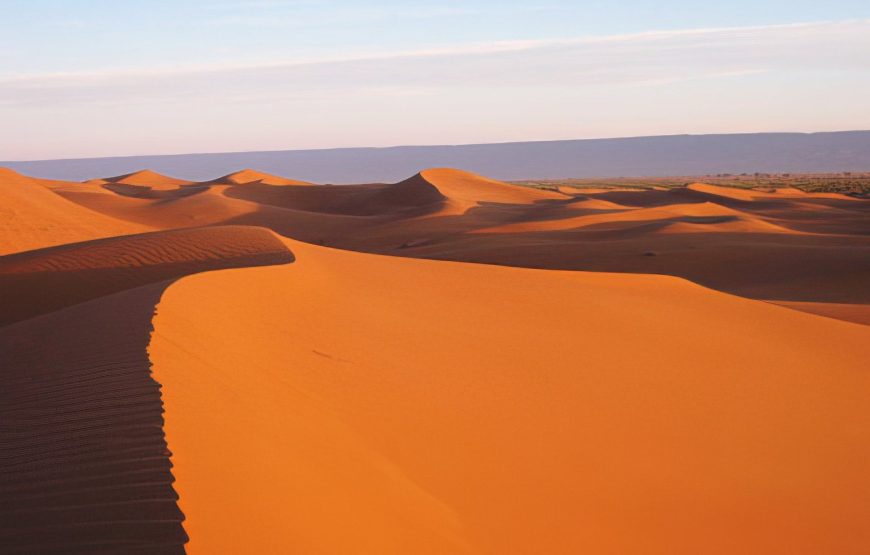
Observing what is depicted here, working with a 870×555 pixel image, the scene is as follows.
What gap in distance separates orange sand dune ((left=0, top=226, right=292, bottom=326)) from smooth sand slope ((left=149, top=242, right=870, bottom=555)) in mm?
3087

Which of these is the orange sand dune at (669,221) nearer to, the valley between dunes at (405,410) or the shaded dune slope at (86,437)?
the valley between dunes at (405,410)

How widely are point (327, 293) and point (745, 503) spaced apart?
213 inches

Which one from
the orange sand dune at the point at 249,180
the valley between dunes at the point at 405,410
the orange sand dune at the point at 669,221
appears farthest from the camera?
the orange sand dune at the point at 249,180

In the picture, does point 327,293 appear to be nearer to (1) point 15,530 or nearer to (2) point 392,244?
(1) point 15,530

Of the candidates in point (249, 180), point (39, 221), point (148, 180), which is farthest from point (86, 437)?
point (148, 180)

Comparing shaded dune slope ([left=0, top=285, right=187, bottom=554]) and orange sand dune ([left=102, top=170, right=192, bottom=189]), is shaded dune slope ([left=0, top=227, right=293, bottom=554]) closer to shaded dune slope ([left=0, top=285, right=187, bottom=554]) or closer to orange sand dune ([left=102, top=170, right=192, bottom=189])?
shaded dune slope ([left=0, top=285, right=187, bottom=554])

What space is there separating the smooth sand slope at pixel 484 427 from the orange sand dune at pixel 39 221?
1438 centimetres

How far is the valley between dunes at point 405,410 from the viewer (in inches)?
169

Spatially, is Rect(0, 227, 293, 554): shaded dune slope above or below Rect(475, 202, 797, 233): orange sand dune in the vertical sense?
above

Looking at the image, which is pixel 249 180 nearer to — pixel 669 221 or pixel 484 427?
pixel 669 221

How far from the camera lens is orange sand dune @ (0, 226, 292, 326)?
42.8ft

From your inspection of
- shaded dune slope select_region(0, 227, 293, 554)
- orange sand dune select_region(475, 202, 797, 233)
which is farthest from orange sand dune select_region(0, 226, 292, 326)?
orange sand dune select_region(475, 202, 797, 233)

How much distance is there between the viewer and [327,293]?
34.2ft

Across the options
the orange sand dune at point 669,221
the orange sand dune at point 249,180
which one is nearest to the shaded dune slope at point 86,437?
the orange sand dune at point 669,221
